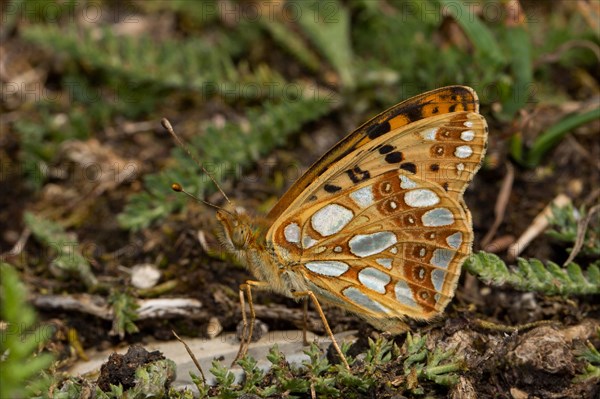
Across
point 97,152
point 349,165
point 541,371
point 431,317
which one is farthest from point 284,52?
point 541,371

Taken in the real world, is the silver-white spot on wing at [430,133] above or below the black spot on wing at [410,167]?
above

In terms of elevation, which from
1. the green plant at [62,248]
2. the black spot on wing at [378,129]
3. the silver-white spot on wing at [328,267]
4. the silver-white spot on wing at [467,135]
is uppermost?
the silver-white spot on wing at [467,135]

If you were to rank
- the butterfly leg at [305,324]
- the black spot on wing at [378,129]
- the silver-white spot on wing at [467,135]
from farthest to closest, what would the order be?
the butterfly leg at [305,324], the black spot on wing at [378,129], the silver-white spot on wing at [467,135]

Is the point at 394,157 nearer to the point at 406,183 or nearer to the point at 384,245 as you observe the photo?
the point at 406,183

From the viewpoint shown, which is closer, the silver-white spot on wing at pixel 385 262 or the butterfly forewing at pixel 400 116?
the butterfly forewing at pixel 400 116

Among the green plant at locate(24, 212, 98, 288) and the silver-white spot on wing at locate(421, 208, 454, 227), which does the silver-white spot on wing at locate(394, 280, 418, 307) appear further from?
the green plant at locate(24, 212, 98, 288)

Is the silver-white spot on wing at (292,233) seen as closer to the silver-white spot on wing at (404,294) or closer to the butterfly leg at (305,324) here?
the butterfly leg at (305,324)

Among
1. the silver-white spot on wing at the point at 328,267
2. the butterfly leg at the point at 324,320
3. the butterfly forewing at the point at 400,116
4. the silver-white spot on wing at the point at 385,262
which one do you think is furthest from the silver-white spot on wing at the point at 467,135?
the butterfly leg at the point at 324,320
